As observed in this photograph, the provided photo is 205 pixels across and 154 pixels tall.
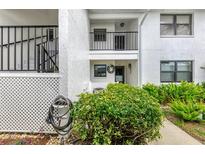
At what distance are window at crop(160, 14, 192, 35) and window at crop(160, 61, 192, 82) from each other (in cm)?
187

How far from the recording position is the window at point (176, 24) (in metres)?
15.9

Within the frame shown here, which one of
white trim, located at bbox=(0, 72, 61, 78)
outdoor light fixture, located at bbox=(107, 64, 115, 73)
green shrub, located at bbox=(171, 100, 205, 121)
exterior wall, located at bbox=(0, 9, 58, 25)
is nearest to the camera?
white trim, located at bbox=(0, 72, 61, 78)

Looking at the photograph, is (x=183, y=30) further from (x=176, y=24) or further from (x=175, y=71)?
(x=175, y=71)

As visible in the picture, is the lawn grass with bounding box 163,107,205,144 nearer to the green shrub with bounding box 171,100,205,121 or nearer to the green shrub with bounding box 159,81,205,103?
the green shrub with bounding box 171,100,205,121

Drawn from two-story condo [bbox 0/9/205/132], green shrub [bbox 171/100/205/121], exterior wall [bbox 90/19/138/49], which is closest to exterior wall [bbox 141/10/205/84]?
two-story condo [bbox 0/9/205/132]

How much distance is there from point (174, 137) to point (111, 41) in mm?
10995

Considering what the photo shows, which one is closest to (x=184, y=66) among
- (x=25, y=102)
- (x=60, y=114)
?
(x=60, y=114)

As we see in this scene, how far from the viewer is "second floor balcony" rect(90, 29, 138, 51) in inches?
653

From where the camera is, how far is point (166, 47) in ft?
51.0

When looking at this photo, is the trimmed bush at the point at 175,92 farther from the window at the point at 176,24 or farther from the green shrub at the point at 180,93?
the window at the point at 176,24

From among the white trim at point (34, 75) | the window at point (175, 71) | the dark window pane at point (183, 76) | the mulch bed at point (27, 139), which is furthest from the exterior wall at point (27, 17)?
the dark window pane at point (183, 76)

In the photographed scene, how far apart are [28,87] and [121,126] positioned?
296 cm

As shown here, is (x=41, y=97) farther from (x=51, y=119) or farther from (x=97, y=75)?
(x=97, y=75)
